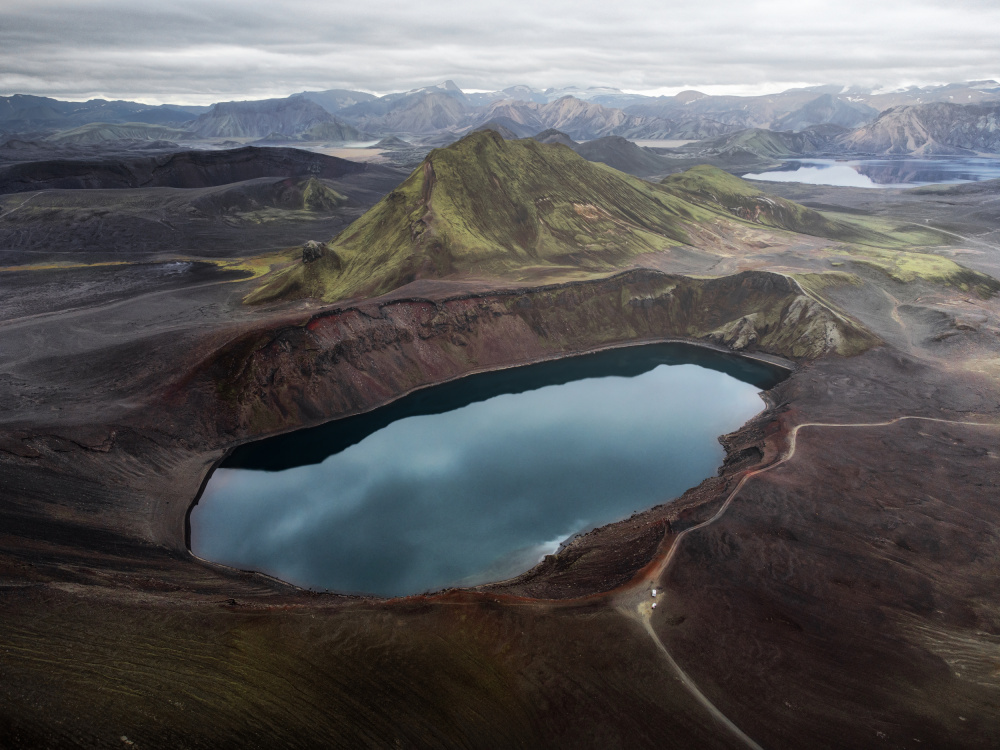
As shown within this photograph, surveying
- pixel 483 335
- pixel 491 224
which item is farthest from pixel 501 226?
pixel 483 335

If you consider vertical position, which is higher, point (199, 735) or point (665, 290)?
point (665, 290)

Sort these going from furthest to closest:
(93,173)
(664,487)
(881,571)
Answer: (93,173)
(664,487)
(881,571)

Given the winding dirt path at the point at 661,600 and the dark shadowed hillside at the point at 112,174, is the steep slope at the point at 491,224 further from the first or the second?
the dark shadowed hillside at the point at 112,174

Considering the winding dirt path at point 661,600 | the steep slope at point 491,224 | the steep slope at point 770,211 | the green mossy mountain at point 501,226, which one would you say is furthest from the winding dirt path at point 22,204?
the winding dirt path at point 661,600

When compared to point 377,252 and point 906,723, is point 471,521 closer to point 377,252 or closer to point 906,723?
point 906,723

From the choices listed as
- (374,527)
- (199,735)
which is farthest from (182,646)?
(374,527)

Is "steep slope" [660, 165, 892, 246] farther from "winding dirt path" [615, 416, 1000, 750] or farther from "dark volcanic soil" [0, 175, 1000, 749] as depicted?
"winding dirt path" [615, 416, 1000, 750]

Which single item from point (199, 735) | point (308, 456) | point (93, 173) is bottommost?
point (308, 456)

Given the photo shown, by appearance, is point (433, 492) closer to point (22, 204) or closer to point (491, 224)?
point (491, 224)
